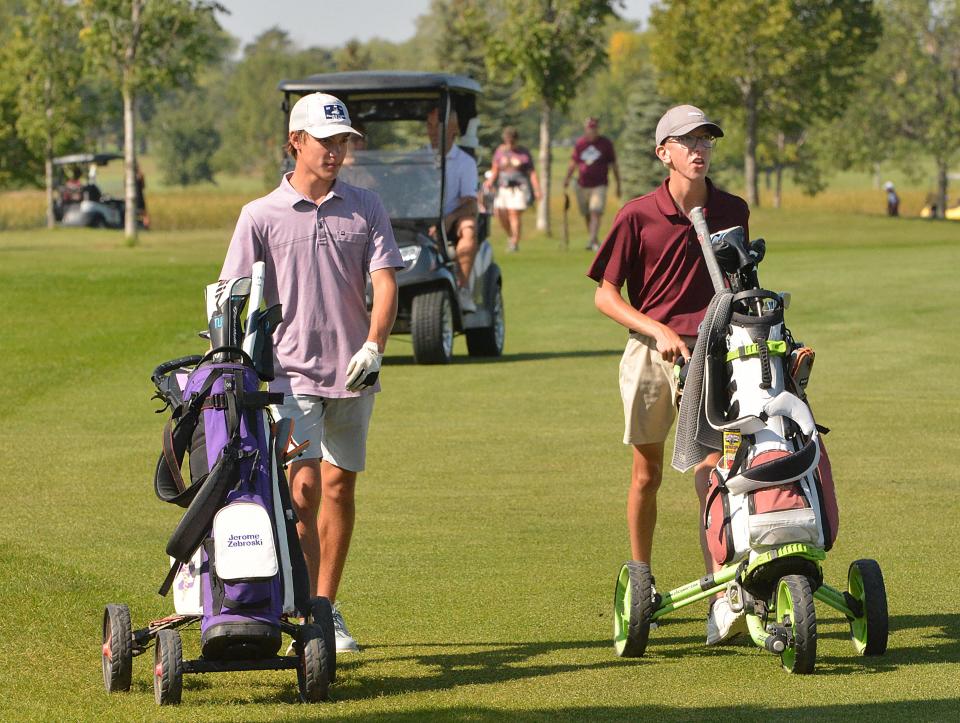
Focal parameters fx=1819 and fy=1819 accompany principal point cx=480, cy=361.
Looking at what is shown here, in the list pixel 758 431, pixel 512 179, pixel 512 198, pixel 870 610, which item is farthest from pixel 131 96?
pixel 870 610

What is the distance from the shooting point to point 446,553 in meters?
8.83

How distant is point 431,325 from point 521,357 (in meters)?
1.58

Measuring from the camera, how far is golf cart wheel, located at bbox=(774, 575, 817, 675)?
20.3ft

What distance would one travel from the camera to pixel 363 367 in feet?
21.5

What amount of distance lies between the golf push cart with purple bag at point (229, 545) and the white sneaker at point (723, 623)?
1.58 meters

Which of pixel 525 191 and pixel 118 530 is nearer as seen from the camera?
pixel 118 530

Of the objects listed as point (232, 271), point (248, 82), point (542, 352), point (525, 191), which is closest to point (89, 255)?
point (525, 191)

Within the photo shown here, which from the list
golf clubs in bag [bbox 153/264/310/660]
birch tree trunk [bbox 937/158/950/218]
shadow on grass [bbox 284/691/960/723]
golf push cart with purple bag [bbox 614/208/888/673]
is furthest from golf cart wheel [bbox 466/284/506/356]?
birch tree trunk [bbox 937/158/950/218]

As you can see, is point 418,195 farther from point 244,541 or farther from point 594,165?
point 594,165

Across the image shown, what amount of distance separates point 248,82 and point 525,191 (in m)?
116

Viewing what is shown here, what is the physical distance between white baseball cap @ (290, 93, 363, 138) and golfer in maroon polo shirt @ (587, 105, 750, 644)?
122 cm

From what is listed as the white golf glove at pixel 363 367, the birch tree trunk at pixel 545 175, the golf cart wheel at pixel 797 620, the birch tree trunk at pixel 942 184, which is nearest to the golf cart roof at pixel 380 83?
the white golf glove at pixel 363 367

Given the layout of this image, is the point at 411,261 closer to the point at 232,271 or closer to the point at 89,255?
the point at 232,271

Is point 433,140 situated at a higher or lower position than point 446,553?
higher
